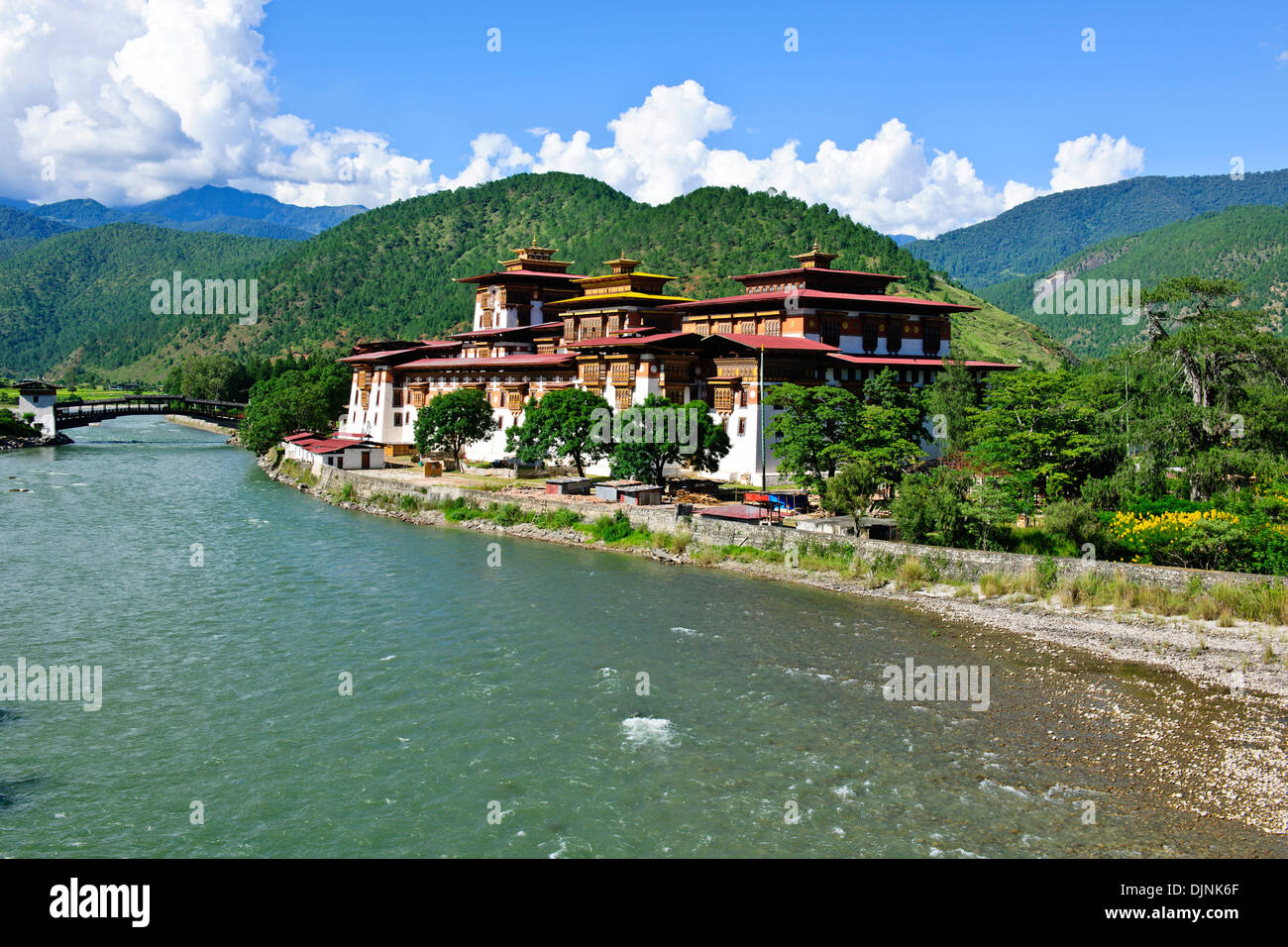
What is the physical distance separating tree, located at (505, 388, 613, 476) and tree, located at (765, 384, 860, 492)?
43.8 ft

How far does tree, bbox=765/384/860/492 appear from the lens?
49.8m

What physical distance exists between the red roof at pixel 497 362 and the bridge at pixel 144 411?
57.2 m

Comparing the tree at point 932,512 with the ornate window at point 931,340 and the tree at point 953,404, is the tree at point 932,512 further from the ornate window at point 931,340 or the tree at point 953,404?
the ornate window at point 931,340

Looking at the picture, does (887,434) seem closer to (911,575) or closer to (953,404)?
(911,575)

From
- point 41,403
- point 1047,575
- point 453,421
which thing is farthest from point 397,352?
point 1047,575

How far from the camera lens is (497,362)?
80.2 m

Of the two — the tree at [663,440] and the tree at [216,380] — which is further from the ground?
the tree at [216,380]

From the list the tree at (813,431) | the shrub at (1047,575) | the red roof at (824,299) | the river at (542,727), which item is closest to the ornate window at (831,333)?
the red roof at (824,299)

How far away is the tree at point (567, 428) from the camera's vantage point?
200 feet

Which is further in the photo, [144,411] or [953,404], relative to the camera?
[144,411]

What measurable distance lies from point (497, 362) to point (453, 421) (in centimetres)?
1063
